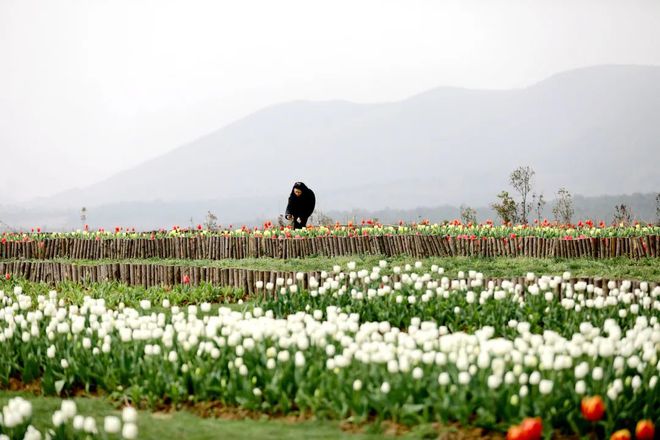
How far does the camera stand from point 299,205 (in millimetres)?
21422

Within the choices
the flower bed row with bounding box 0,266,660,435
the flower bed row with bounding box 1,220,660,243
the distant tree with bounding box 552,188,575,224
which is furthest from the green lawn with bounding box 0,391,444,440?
the distant tree with bounding box 552,188,575,224

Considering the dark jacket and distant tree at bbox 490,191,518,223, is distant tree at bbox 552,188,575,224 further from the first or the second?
the dark jacket

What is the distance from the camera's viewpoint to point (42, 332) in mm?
9625

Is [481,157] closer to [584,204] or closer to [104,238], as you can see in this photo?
[584,204]

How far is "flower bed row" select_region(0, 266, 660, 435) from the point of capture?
6371 mm

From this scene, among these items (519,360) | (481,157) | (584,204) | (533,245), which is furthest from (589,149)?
(519,360)

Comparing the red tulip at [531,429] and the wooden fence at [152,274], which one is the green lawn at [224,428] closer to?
the red tulip at [531,429]

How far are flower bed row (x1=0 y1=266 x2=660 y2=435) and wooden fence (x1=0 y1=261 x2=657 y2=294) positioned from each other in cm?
355

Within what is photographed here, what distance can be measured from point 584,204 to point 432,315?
10862cm

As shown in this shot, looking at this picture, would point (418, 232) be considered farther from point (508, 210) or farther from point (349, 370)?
point (349, 370)

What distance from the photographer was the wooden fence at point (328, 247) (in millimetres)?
17938

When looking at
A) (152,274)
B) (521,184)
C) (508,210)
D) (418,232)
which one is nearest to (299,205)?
(418,232)

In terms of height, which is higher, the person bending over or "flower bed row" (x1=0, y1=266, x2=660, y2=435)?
the person bending over

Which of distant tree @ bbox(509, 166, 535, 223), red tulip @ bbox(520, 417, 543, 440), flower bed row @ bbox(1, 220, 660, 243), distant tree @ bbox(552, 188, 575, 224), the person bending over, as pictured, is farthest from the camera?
distant tree @ bbox(509, 166, 535, 223)
